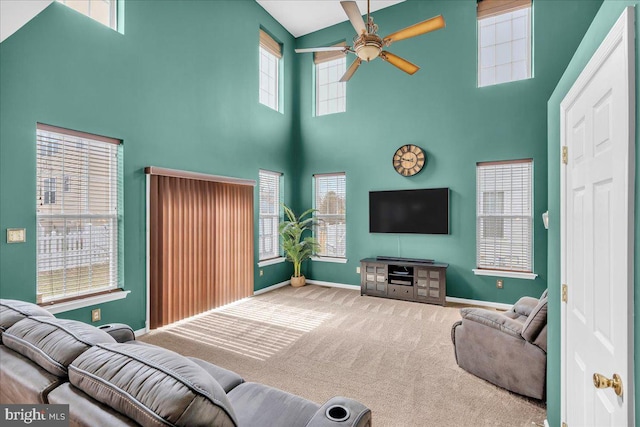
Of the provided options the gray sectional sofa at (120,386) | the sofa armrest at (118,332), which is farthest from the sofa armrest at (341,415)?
the sofa armrest at (118,332)

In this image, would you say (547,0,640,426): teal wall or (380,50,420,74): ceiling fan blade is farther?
(380,50,420,74): ceiling fan blade

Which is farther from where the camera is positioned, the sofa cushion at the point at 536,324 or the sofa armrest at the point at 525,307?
the sofa armrest at the point at 525,307

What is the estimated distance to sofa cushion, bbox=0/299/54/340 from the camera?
1.45 metres

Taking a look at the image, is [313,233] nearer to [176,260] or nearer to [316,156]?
[316,156]

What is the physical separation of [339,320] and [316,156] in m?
3.36

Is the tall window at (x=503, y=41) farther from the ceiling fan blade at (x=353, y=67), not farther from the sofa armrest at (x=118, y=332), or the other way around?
the sofa armrest at (x=118, y=332)

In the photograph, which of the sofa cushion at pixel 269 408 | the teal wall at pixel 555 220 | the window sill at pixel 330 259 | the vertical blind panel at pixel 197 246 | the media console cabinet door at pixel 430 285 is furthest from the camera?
the window sill at pixel 330 259

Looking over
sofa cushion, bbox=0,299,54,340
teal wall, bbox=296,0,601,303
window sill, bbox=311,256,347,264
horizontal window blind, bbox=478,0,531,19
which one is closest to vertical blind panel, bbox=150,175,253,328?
window sill, bbox=311,256,347,264

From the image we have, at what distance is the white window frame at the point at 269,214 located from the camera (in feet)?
19.0

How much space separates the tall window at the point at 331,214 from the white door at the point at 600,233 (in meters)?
4.47

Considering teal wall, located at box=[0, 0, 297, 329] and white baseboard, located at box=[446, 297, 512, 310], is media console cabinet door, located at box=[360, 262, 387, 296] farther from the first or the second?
teal wall, located at box=[0, 0, 297, 329]

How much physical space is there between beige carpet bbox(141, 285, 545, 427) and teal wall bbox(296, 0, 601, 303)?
3.70 ft

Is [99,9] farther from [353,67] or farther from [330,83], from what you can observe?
[330,83]

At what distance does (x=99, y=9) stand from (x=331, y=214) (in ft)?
14.6
